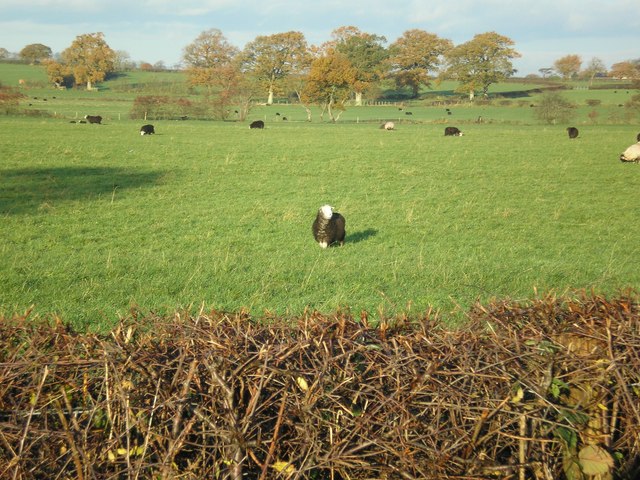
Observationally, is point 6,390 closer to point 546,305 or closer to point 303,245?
point 546,305

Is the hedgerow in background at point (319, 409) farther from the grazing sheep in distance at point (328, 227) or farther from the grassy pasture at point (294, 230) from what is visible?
the grazing sheep in distance at point (328, 227)

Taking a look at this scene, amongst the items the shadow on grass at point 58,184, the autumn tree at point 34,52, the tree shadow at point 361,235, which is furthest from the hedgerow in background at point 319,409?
the autumn tree at point 34,52

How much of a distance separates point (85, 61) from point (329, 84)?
202 feet

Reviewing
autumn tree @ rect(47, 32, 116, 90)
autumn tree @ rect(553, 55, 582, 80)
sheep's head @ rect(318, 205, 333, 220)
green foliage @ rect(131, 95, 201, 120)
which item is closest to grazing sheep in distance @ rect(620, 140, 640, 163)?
sheep's head @ rect(318, 205, 333, 220)

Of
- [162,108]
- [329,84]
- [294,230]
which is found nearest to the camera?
[294,230]

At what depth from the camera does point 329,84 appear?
257 ft

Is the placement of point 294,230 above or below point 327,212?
below

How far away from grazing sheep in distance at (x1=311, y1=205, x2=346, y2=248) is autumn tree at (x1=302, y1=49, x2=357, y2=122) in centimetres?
Answer: 6641

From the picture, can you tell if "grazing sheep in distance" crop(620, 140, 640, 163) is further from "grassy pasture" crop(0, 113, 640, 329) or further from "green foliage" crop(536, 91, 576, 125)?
"green foliage" crop(536, 91, 576, 125)

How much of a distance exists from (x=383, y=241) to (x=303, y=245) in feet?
5.90

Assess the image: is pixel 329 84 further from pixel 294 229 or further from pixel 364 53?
pixel 294 229

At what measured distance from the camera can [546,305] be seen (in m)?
2.97

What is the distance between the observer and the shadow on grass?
50.9 feet

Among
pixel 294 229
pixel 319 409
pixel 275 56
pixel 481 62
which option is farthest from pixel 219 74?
pixel 319 409
